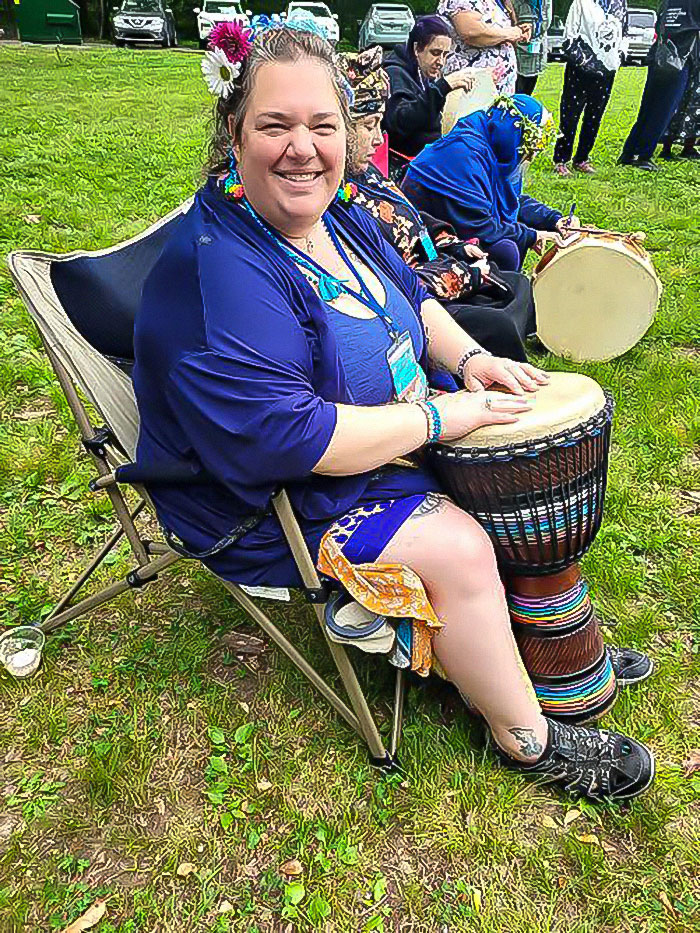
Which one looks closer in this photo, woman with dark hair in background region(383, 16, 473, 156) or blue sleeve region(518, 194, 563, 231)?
woman with dark hair in background region(383, 16, 473, 156)

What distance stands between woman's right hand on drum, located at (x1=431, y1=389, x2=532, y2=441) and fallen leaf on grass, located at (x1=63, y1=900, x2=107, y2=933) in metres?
1.25

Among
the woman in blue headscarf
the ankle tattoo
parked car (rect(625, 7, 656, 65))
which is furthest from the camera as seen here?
parked car (rect(625, 7, 656, 65))

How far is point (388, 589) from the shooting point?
183 cm

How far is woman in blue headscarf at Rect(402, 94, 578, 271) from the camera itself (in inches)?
149

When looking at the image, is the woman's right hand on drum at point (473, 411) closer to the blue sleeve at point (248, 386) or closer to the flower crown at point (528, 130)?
the blue sleeve at point (248, 386)

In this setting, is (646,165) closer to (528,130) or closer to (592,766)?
(528,130)

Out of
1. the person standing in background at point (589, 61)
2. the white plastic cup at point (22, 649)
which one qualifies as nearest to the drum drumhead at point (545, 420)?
the white plastic cup at point (22, 649)

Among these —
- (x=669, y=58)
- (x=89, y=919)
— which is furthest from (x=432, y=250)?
(x=669, y=58)

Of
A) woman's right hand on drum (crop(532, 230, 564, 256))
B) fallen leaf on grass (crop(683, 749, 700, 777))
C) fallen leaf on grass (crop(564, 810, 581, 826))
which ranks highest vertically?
woman's right hand on drum (crop(532, 230, 564, 256))

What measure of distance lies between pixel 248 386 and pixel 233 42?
741 mm

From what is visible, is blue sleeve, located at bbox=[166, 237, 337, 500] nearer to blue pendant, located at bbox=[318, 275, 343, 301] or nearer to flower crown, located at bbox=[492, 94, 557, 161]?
blue pendant, located at bbox=[318, 275, 343, 301]

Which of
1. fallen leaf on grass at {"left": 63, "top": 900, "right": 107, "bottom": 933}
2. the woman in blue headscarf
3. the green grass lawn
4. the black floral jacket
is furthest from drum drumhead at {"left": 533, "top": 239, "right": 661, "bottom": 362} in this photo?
fallen leaf on grass at {"left": 63, "top": 900, "right": 107, "bottom": 933}

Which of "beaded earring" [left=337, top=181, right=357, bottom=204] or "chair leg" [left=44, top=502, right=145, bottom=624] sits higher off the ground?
"beaded earring" [left=337, top=181, right=357, bottom=204]

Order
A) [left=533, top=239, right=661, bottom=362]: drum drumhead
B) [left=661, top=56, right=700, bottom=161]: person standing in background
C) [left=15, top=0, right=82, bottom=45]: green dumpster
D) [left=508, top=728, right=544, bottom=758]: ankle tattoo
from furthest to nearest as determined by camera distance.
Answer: [left=15, top=0, right=82, bottom=45]: green dumpster
[left=661, top=56, right=700, bottom=161]: person standing in background
[left=533, top=239, right=661, bottom=362]: drum drumhead
[left=508, top=728, right=544, bottom=758]: ankle tattoo
